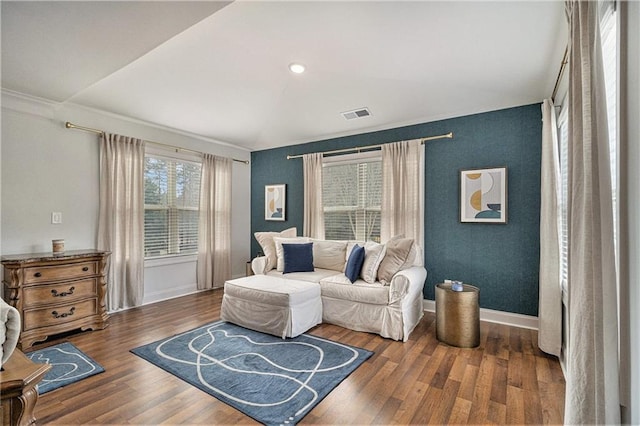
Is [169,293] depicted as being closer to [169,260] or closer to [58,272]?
[169,260]

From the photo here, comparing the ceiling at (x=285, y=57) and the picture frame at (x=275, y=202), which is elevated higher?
the ceiling at (x=285, y=57)

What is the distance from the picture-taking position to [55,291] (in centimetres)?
300

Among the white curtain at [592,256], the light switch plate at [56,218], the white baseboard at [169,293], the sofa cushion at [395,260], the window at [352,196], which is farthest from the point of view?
the window at [352,196]

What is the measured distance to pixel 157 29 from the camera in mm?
2047

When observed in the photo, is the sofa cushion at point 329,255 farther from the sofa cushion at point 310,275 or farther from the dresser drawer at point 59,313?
the dresser drawer at point 59,313

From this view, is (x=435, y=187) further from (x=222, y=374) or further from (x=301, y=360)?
(x=222, y=374)

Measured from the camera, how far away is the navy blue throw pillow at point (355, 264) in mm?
3430

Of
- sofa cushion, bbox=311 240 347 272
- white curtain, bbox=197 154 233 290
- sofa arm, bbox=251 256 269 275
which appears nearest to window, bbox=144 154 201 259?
white curtain, bbox=197 154 233 290

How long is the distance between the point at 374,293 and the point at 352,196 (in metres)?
1.81

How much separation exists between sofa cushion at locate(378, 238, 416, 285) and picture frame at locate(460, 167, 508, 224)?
35.0 inches

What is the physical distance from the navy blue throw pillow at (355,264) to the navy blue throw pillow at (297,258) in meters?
0.67

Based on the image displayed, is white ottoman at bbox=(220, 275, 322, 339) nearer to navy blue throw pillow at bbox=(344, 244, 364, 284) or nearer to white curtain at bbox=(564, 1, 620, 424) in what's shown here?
navy blue throw pillow at bbox=(344, 244, 364, 284)

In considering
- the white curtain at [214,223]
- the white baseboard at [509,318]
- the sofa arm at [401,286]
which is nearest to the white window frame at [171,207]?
the white curtain at [214,223]

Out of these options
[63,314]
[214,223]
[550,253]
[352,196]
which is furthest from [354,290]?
[63,314]
